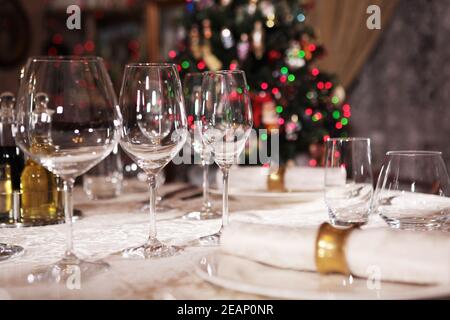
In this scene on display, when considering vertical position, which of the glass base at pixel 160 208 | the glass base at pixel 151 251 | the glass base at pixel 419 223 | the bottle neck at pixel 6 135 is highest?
the bottle neck at pixel 6 135

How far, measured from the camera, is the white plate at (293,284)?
0.59 meters

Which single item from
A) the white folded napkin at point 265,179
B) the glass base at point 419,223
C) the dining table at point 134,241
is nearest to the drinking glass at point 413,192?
the glass base at point 419,223

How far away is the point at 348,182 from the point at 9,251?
20.6 inches

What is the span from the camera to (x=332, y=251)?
0.67 m

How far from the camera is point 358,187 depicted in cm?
97

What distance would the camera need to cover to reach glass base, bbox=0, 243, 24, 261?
847 mm

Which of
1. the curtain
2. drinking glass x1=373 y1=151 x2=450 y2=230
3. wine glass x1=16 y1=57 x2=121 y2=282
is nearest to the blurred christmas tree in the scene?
the curtain

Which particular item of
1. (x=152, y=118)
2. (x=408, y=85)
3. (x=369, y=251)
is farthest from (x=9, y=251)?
(x=408, y=85)

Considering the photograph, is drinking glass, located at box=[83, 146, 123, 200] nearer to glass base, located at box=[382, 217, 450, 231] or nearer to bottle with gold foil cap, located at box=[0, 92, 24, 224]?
bottle with gold foil cap, located at box=[0, 92, 24, 224]

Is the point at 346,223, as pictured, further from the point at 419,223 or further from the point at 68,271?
the point at 68,271

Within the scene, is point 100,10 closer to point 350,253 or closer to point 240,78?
point 240,78

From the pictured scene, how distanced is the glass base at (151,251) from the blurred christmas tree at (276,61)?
3153 mm

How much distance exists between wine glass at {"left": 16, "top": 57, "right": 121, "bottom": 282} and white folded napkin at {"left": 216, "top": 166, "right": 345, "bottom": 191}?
0.67m

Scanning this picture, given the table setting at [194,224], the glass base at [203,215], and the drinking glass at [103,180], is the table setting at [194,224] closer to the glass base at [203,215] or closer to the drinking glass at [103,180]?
the glass base at [203,215]
